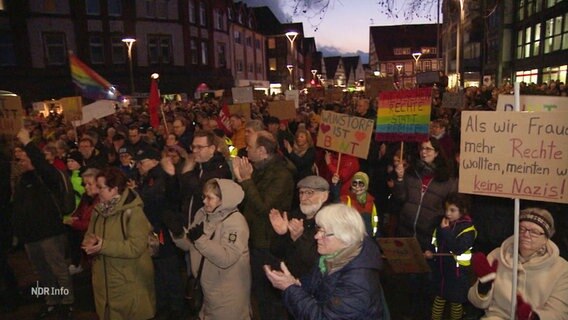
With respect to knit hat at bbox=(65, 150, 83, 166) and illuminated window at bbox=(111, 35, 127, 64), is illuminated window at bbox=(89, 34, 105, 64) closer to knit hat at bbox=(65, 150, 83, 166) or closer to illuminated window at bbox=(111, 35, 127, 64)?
illuminated window at bbox=(111, 35, 127, 64)

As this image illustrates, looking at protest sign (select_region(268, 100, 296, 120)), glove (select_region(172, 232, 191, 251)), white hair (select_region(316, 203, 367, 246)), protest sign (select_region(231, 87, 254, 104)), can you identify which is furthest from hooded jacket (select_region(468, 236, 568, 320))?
protest sign (select_region(231, 87, 254, 104))

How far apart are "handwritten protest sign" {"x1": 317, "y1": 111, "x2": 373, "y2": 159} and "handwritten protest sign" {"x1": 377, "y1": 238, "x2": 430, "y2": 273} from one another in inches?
71.1

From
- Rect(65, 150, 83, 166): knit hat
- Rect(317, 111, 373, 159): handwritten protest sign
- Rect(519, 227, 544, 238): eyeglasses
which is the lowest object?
Rect(519, 227, 544, 238): eyeglasses

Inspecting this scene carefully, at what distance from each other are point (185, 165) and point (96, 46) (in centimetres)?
3383

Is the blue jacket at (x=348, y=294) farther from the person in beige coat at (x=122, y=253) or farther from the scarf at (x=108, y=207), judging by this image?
the scarf at (x=108, y=207)

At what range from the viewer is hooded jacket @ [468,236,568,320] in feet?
10.4

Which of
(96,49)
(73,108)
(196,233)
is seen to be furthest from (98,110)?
(96,49)

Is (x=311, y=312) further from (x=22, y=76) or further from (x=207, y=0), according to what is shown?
(x=207, y=0)

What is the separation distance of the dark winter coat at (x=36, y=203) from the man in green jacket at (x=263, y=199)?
2250 mm

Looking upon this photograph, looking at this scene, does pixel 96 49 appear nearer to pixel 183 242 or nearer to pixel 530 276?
pixel 183 242

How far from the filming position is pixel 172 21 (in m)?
38.4

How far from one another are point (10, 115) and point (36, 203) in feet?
10.4

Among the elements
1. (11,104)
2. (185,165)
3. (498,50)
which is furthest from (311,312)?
(498,50)

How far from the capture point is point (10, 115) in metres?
7.64
